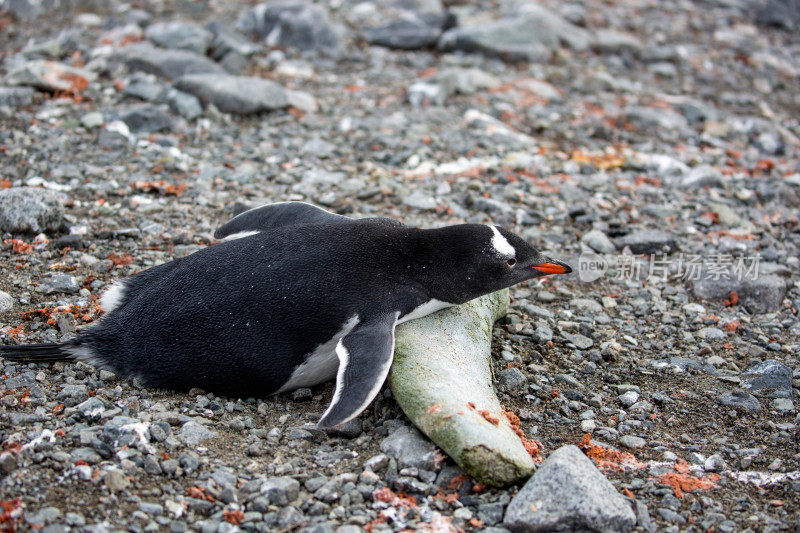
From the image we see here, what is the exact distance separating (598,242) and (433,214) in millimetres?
1072

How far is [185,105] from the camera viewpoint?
5.99m

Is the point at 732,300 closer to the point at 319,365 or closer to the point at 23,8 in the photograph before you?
the point at 319,365

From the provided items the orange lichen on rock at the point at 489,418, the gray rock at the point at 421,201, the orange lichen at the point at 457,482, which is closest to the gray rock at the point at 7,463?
the orange lichen at the point at 457,482

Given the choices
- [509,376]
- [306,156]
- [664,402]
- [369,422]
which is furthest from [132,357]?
[306,156]

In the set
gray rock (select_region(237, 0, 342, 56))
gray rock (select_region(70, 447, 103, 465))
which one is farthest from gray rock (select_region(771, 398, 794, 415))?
gray rock (select_region(237, 0, 342, 56))

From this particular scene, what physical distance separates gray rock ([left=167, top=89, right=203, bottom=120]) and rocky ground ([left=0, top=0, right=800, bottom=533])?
2 cm

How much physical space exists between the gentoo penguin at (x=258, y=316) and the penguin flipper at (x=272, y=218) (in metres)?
0.50

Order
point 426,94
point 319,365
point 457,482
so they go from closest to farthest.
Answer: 1. point 457,482
2. point 319,365
3. point 426,94

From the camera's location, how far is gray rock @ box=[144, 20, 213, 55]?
691cm

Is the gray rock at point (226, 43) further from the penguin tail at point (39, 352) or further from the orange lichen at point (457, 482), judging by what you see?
the orange lichen at point (457, 482)

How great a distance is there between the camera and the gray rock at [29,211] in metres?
4.22

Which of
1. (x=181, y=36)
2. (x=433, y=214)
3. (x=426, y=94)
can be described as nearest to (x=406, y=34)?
(x=426, y=94)

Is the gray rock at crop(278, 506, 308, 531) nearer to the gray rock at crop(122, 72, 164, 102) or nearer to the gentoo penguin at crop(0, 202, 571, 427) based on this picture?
the gentoo penguin at crop(0, 202, 571, 427)

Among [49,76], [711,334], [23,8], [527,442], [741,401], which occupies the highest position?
[23,8]
